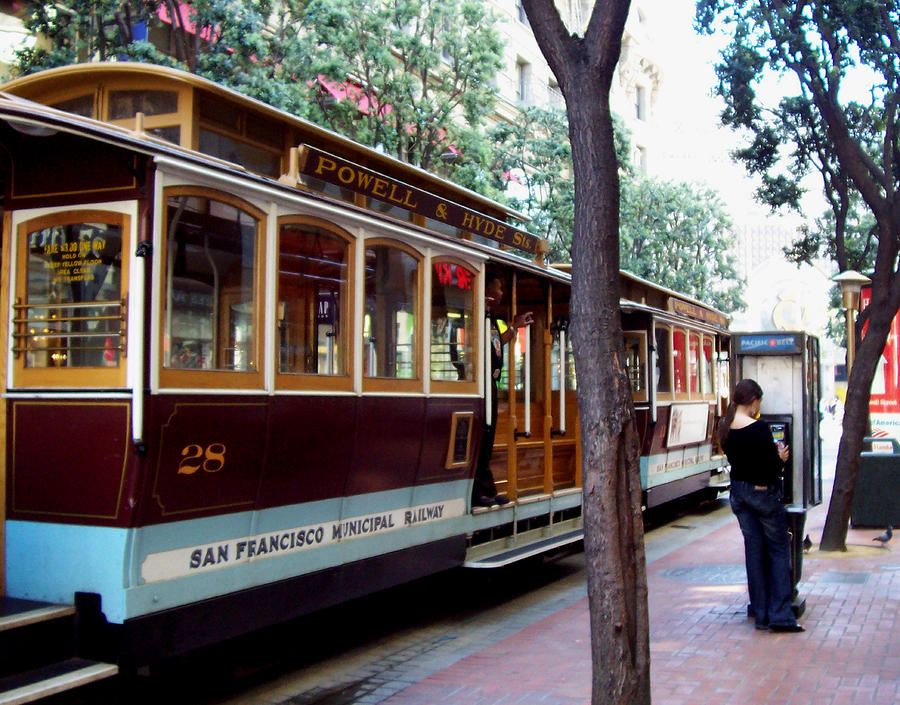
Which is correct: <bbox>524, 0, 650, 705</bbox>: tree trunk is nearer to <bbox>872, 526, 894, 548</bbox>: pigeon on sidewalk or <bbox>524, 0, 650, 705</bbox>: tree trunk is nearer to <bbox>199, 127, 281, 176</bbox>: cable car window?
<bbox>199, 127, 281, 176</bbox>: cable car window

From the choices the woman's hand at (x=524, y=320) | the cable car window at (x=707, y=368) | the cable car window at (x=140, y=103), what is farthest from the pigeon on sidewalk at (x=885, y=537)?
the cable car window at (x=140, y=103)

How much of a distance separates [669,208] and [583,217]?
3035cm

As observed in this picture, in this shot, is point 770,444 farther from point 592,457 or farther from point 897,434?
point 897,434

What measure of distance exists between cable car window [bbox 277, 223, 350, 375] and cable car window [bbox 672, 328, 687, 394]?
8.25 meters

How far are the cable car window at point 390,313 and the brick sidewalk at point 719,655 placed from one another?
216 centimetres

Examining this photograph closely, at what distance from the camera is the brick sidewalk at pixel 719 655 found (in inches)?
233

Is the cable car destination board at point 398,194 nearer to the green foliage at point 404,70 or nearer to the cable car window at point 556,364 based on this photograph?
the cable car window at point 556,364

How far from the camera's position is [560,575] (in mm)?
10711

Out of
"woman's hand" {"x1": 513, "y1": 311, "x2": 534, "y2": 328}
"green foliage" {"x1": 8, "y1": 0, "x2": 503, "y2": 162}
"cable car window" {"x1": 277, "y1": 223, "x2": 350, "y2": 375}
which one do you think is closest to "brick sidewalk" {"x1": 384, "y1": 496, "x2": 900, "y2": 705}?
"cable car window" {"x1": 277, "y1": 223, "x2": 350, "y2": 375}

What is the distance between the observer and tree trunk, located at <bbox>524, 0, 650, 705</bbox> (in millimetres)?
4172

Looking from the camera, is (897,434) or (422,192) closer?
(422,192)

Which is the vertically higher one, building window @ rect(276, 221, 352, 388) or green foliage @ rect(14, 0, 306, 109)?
green foliage @ rect(14, 0, 306, 109)

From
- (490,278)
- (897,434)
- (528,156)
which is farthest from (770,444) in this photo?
Result: (528,156)

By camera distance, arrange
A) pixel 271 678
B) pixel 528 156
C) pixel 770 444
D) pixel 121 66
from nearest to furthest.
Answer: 1. pixel 121 66
2. pixel 271 678
3. pixel 770 444
4. pixel 528 156
